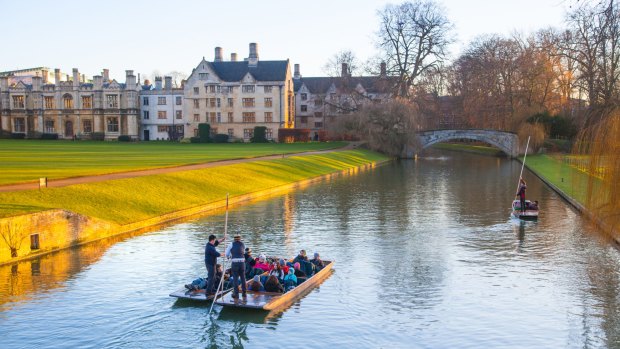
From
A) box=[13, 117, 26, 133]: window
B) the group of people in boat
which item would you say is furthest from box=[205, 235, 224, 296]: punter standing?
box=[13, 117, 26, 133]: window

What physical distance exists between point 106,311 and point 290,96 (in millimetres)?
108263

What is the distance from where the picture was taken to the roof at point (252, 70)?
118 metres

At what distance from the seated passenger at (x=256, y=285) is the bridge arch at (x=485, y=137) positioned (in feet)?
242

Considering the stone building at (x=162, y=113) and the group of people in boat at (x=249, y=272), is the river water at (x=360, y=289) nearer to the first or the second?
the group of people in boat at (x=249, y=272)

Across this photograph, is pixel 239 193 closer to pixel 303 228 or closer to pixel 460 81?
pixel 303 228

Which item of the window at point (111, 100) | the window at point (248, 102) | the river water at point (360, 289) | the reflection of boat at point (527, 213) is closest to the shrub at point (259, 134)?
the window at point (248, 102)

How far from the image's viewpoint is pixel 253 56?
392 feet

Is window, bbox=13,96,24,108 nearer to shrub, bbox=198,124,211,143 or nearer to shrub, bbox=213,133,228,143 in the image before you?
shrub, bbox=198,124,211,143

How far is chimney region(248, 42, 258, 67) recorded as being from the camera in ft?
392

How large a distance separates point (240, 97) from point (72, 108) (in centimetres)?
3340

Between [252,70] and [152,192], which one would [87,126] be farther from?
[152,192]

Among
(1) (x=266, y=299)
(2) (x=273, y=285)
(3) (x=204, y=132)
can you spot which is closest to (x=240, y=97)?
(3) (x=204, y=132)

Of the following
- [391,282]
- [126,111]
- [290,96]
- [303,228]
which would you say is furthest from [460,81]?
[391,282]

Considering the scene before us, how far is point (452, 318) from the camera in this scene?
18500 mm
